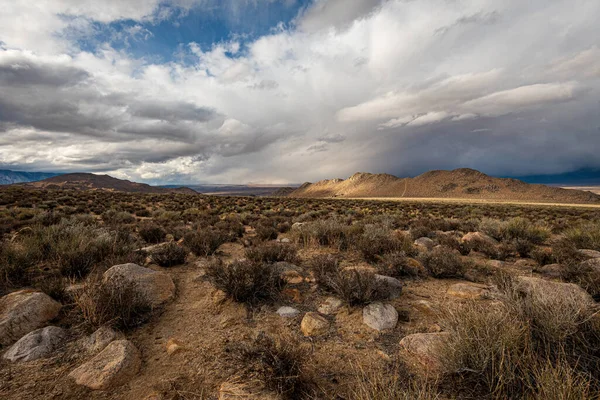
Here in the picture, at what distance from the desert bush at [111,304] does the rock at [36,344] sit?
0.32 meters

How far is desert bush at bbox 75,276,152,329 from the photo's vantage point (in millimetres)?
3477

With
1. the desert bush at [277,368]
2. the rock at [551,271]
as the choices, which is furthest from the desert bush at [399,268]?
the desert bush at [277,368]

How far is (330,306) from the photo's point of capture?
4348mm

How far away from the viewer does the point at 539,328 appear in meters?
2.80

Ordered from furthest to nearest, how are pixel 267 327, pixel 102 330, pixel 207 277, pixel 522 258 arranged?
1. pixel 522 258
2. pixel 207 277
3. pixel 267 327
4. pixel 102 330

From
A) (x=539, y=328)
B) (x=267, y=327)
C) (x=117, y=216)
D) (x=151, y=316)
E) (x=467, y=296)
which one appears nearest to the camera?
(x=539, y=328)

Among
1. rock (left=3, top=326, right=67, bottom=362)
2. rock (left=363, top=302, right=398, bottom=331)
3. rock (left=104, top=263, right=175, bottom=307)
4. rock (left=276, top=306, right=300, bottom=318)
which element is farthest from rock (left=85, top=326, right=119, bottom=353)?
rock (left=363, top=302, right=398, bottom=331)

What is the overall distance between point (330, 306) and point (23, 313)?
4237 millimetres

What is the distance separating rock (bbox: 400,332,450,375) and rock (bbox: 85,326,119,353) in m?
3.61

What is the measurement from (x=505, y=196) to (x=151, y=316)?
350 ft

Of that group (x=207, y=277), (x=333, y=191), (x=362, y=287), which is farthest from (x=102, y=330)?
(x=333, y=191)

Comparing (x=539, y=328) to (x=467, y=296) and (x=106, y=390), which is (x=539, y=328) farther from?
(x=106, y=390)

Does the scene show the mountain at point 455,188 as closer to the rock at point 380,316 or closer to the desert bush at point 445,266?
the desert bush at point 445,266

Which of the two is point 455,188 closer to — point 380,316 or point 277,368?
point 380,316
